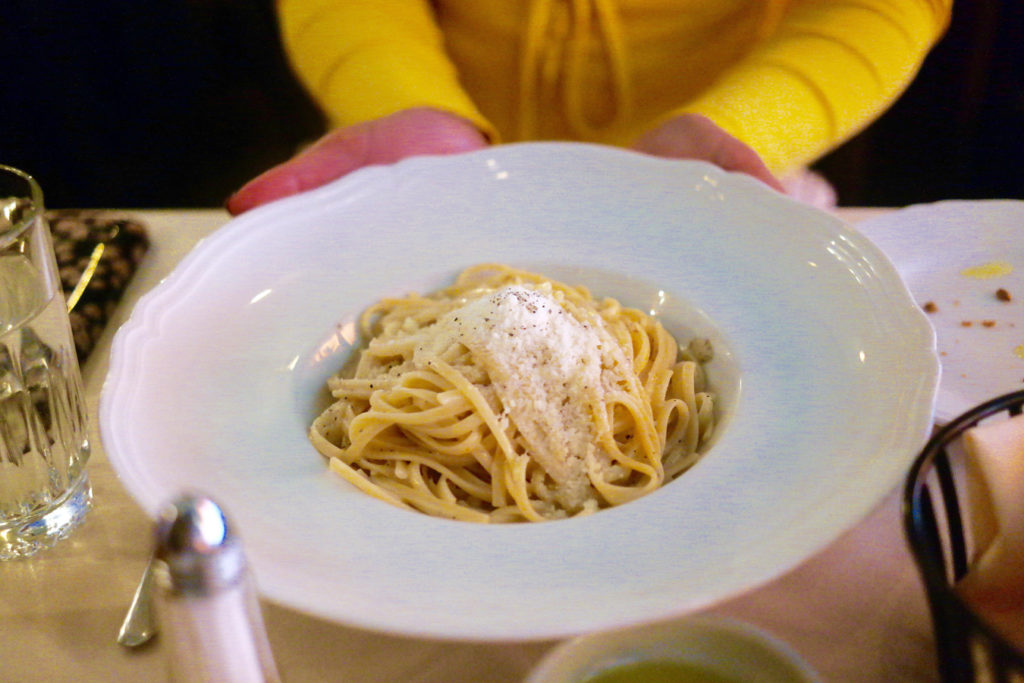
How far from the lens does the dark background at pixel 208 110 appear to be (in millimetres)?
2684

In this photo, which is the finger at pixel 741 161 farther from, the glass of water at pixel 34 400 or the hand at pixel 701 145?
the glass of water at pixel 34 400

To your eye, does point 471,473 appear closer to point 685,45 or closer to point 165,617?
point 165,617

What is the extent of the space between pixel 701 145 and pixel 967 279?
1.46 ft

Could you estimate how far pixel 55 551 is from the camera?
0.88m

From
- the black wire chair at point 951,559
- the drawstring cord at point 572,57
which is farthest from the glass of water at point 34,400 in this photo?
the drawstring cord at point 572,57

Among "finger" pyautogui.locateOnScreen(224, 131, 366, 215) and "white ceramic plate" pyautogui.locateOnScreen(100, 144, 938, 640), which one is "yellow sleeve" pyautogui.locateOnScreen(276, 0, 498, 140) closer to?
"finger" pyautogui.locateOnScreen(224, 131, 366, 215)

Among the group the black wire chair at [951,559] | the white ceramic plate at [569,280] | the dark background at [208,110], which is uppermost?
the black wire chair at [951,559]

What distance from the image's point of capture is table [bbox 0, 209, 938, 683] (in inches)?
28.8

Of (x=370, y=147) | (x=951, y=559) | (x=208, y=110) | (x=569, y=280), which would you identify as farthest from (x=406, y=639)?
(x=208, y=110)

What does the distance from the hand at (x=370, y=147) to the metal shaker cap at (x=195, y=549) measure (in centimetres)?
93

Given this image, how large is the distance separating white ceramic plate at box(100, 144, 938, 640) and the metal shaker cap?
0.64 feet

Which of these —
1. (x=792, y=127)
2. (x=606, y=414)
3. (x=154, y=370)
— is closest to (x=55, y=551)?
(x=154, y=370)

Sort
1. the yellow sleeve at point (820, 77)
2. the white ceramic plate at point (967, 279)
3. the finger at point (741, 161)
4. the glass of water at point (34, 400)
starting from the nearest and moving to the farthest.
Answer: the glass of water at point (34, 400) < the white ceramic plate at point (967, 279) < the finger at point (741, 161) < the yellow sleeve at point (820, 77)

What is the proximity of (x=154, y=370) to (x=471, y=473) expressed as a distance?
0.36 m
